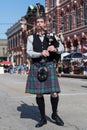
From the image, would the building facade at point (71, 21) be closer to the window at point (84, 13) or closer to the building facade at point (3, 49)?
the window at point (84, 13)

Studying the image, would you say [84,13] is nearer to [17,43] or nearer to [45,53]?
[17,43]

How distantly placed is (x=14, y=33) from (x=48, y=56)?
3132 inches

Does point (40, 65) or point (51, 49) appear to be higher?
point (51, 49)

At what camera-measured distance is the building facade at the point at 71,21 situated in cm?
4669

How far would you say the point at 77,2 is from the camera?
48688 millimetres

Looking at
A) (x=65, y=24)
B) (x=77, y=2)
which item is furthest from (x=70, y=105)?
(x=65, y=24)

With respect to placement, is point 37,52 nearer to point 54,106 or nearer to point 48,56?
point 48,56

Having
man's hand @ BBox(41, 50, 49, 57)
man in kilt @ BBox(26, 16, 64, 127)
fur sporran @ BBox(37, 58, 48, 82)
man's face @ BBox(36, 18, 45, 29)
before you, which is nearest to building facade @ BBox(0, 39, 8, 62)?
man's face @ BBox(36, 18, 45, 29)

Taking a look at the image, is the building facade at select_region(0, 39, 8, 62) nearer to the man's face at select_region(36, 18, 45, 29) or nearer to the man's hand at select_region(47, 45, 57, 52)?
the man's face at select_region(36, 18, 45, 29)

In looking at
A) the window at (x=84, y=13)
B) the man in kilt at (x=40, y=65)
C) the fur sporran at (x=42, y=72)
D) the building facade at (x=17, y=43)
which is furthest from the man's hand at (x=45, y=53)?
the building facade at (x=17, y=43)

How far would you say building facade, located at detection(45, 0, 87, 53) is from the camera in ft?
153

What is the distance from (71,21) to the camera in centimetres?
5094

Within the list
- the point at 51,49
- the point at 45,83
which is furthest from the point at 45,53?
the point at 45,83

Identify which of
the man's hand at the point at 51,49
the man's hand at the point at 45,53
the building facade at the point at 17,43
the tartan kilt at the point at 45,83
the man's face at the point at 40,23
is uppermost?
the building facade at the point at 17,43
